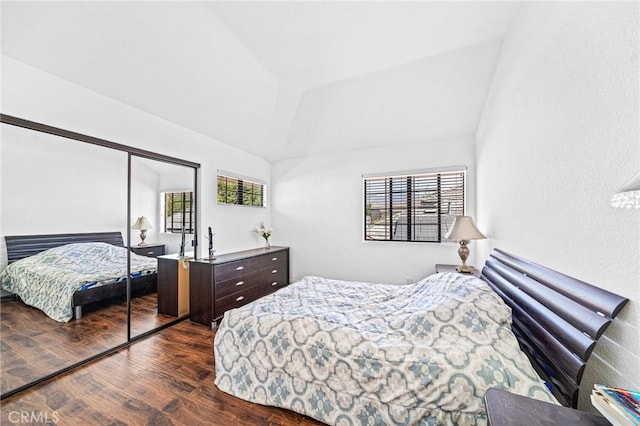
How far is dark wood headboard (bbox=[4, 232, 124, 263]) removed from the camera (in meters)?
1.86

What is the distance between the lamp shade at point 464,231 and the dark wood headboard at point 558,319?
1.02 metres

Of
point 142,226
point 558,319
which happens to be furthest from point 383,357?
point 142,226

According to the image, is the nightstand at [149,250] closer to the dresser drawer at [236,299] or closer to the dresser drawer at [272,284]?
the dresser drawer at [236,299]

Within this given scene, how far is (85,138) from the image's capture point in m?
2.24

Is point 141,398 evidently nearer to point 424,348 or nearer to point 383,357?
point 383,357

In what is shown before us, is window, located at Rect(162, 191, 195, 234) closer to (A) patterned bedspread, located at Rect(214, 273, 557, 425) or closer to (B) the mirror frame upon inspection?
(B) the mirror frame

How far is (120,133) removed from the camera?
250 cm

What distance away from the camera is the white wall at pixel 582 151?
88cm

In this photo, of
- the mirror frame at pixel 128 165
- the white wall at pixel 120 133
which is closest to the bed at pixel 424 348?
the mirror frame at pixel 128 165

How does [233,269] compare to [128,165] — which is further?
[233,269]

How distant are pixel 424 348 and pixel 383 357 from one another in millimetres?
236

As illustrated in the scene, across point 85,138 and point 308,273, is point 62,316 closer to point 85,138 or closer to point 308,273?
point 85,138

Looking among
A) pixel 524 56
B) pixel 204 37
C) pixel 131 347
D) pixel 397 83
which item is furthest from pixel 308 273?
pixel 524 56

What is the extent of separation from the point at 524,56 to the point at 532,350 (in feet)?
6.57
